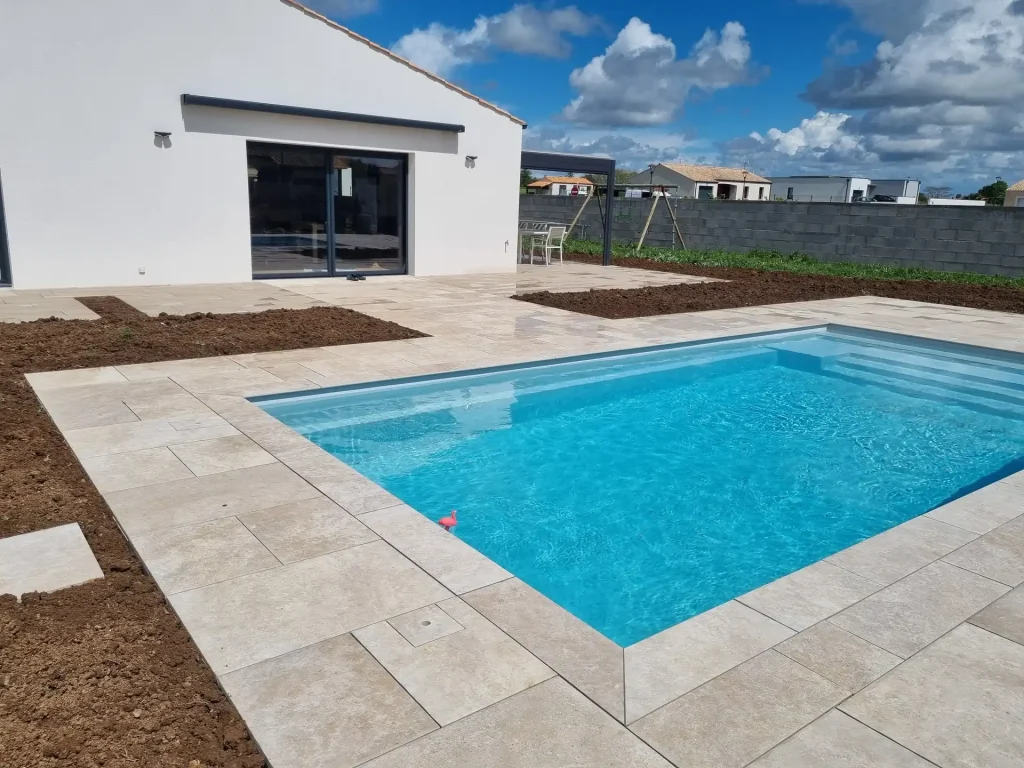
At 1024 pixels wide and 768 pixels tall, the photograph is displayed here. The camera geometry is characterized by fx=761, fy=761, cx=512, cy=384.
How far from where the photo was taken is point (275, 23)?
463 inches

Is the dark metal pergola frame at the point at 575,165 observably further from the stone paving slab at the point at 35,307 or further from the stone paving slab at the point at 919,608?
the stone paving slab at the point at 919,608

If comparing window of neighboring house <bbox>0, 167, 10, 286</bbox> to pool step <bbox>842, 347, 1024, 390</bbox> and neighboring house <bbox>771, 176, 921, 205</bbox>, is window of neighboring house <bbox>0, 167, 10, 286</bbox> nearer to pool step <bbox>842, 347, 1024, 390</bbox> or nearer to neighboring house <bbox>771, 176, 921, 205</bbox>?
pool step <bbox>842, 347, 1024, 390</bbox>

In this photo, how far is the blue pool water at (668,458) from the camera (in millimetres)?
4180

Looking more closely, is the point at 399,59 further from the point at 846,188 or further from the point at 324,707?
the point at 846,188

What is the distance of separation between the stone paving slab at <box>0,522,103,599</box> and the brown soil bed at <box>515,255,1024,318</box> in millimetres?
7766

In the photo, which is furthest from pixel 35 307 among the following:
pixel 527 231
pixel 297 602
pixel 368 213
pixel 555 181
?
pixel 555 181

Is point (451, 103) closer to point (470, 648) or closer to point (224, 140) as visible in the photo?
point (224, 140)

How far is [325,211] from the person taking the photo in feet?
42.3

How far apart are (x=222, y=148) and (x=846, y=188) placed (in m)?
41.1

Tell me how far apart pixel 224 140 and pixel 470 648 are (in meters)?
10.9

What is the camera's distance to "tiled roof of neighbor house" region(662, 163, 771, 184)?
6303 cm

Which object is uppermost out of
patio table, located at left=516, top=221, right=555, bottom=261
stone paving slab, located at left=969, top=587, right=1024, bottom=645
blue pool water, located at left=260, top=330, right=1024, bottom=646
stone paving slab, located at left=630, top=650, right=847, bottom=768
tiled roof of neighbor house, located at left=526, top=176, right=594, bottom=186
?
tiled roof of neighbor house, located at left=526, top=176, right=594, bottom=186

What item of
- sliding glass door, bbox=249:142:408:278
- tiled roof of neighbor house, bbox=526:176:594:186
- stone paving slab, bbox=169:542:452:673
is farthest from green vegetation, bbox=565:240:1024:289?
tiled roof of neighbor house, bbox=526:176:594:186

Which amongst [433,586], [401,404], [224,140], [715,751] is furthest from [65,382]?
[224,140]
